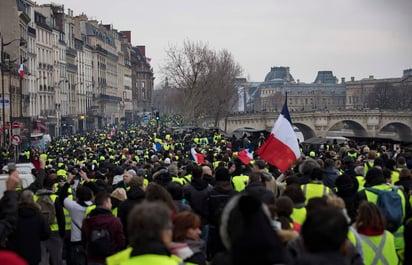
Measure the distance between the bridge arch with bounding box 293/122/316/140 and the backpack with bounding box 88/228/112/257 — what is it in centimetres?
9132

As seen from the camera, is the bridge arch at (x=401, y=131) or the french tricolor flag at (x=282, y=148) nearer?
the french tricolor flag at (x=282, y=148)

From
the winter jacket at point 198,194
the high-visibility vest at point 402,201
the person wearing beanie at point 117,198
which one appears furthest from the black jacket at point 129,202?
the high-visibility vest at point 402,201

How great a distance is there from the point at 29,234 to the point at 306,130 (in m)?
95.1

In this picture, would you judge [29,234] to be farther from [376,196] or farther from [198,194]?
[376,196]

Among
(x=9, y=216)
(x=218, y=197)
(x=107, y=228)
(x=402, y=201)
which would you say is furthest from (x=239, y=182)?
(x=9, y=216)

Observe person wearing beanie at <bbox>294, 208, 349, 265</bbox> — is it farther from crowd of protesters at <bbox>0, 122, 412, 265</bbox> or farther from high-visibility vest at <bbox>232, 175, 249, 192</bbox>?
high-visibility vest at <bbox>232, 175, 249, 192</bbox>

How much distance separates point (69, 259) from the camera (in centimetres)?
1053

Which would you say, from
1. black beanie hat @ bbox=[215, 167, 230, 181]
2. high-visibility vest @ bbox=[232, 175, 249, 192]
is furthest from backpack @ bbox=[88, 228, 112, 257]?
high-visibility vest @ bbox=[232, 175, 249, 192]

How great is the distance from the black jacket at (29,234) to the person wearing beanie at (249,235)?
4018 millimetres

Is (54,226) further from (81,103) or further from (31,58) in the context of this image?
(81,103)

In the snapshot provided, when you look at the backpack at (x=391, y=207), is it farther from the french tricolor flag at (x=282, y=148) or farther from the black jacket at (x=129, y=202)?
the french tricolor flag at (x=282, y=148)

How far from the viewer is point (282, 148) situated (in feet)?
40.5

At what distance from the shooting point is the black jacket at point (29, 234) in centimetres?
873

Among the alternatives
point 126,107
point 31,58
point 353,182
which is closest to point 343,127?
point 126,107
